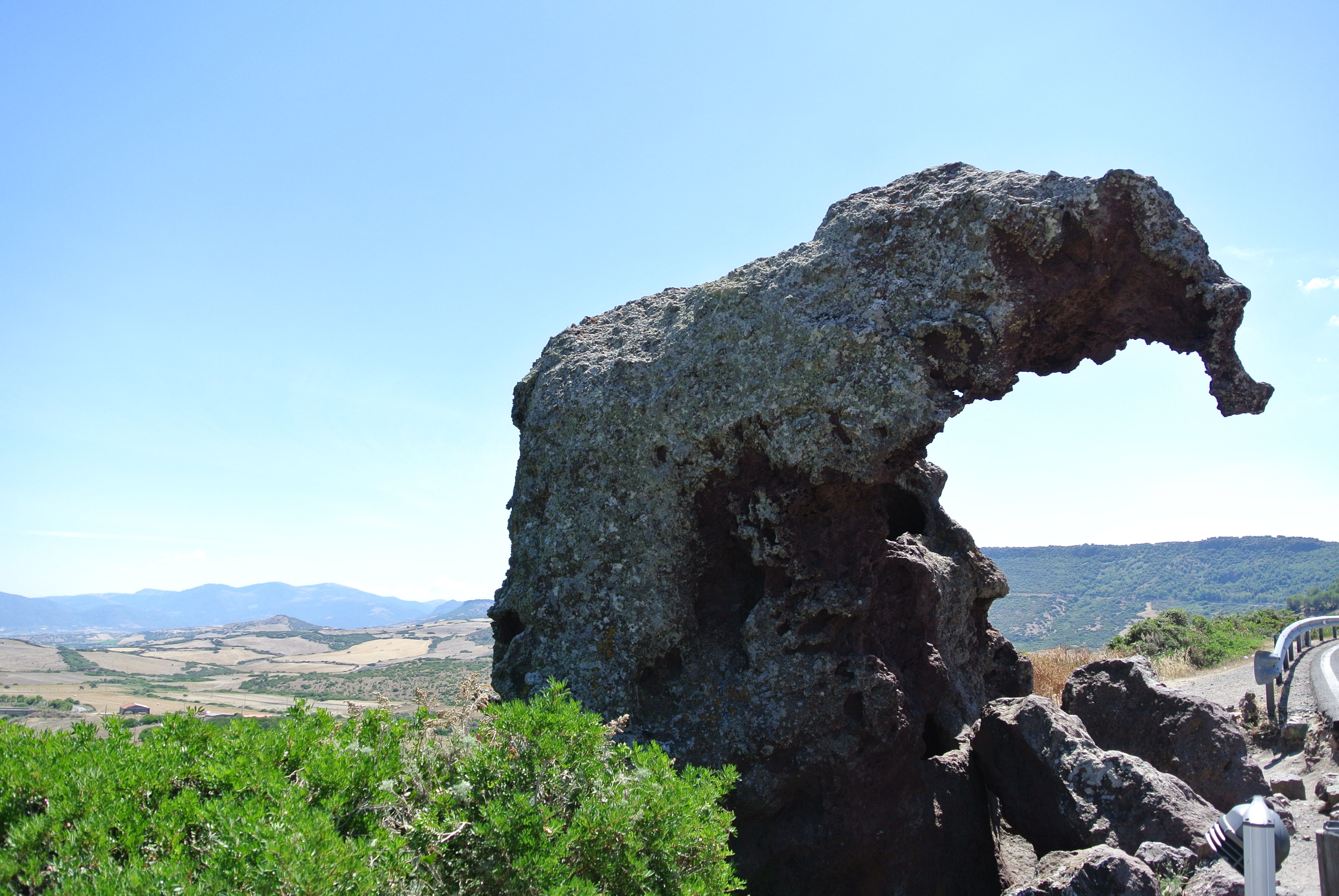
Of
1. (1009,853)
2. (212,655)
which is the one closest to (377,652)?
(212,655)

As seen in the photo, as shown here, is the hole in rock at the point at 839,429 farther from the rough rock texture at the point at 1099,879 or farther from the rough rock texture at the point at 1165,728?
the rough rock texture at the point at 1165,728

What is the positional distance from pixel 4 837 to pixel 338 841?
4.81 ft

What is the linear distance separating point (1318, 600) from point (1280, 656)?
251 ft

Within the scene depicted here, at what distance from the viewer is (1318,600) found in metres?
67.3

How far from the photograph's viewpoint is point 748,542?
21.4ft

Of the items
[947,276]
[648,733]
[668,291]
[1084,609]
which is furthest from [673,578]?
[1084,609]

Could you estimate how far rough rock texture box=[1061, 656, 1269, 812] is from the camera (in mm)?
6801

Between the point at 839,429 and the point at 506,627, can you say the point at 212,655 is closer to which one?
the point at 506,627

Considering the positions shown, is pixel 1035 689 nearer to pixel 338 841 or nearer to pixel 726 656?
pixel 726 656

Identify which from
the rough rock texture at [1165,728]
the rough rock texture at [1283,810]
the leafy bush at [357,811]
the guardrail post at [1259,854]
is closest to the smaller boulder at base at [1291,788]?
the rough rock texture at [1165,728]

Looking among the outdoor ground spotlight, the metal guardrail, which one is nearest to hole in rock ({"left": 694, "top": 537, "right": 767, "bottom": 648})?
the outdoor ground spotlight

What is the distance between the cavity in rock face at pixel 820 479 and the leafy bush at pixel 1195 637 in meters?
14.0

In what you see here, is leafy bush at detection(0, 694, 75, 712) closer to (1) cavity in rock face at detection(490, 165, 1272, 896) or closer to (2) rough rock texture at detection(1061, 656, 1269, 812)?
(1) cavity in rock face at detection(490, 165, 1272, 896)

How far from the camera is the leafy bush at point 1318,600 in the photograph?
53.8 meters
